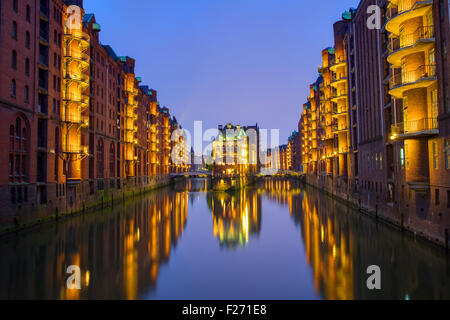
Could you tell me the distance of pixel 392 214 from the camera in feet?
98.5

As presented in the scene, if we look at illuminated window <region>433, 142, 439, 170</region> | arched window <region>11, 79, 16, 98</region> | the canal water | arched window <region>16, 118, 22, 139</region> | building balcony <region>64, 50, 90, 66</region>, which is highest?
building balcony <region>64, 50, 90, 66</region>

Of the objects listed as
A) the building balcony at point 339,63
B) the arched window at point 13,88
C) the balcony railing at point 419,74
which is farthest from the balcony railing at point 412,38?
the arched window at point 13,88

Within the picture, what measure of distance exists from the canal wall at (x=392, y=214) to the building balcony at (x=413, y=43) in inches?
481

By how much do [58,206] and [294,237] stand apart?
2546 cm

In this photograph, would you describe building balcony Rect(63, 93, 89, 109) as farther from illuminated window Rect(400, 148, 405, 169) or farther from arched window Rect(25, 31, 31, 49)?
illuminated window Rect(400, 148, 405, 169)

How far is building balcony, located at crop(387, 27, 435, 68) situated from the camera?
22062 millimetres

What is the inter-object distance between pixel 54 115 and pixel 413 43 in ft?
115

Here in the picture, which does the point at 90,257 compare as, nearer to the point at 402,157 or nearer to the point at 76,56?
the point at 402,157

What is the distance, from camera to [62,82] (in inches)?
1491

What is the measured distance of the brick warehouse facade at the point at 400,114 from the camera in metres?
21.1

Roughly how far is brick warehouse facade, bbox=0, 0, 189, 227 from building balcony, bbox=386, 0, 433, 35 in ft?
102

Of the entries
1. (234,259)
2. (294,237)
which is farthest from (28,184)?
(294,237)

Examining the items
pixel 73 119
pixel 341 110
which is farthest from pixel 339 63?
pixel 73 119

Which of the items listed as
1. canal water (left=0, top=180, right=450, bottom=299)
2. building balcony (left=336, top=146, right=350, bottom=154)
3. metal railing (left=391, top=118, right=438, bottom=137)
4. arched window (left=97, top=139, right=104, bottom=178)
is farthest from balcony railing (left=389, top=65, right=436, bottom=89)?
arched window (left=97, top=139, right=104, bottom=178)
